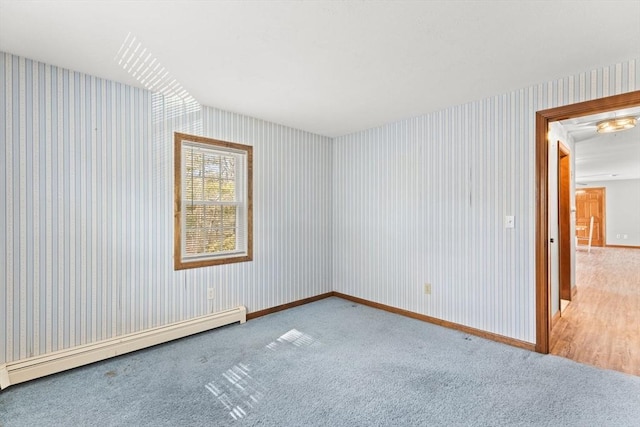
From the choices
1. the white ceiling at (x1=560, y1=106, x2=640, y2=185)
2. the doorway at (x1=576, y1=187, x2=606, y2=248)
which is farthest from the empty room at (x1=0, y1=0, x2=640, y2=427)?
the doorway at (x1=576, y1=187, x2=606, y2=248)

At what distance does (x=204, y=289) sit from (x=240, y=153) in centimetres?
157

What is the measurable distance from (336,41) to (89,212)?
93.0 inches

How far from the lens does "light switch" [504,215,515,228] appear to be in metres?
2.81

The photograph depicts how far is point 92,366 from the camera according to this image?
2.41 meters

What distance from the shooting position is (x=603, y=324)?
3.28 m

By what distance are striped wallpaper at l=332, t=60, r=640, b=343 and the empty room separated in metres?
0.02

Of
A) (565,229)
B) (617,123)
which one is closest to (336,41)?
(617,123)

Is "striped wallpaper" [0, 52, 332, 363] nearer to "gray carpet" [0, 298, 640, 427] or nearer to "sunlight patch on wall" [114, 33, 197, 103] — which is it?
"sunlight patch on wall" [114, 33, 197, 103]

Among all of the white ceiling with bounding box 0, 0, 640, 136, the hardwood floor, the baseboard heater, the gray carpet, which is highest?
the white ceiling with bounding box 0, 0, 640, 136

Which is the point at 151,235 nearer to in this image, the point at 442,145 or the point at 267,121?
the point at 267,121

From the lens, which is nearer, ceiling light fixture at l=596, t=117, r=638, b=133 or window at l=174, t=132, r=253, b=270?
window at l=174, t=132, r=253, b=270

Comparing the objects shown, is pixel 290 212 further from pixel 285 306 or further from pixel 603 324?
pixel 603 324

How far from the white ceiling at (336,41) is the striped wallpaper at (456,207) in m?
0.25

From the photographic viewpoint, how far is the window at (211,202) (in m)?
3.03
